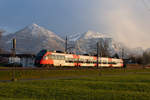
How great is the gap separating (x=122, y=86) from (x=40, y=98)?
11147 mm

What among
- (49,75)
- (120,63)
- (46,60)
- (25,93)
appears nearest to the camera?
(25,93)

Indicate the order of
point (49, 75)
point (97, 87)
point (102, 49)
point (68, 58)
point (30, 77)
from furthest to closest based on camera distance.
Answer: point (102, 49), point (68, 58), point (49, 75), point (30, 77), point (97, 87)

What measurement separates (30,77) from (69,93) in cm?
1643

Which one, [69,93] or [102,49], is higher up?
[102,49]

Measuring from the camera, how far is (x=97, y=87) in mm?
23422

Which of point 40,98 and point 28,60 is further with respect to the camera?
point 28,60

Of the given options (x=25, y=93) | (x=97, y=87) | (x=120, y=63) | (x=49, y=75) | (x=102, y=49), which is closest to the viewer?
(x=25, y=93)

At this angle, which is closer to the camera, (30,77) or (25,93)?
(25,93)

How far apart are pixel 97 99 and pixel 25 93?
247 inches

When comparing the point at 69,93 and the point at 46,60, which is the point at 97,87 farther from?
the point at 46,60

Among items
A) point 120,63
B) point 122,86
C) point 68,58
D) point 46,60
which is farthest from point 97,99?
point 120,63

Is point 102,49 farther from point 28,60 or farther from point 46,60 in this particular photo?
point 46,60

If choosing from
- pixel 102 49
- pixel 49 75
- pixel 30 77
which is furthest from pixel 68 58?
pixel 102 49

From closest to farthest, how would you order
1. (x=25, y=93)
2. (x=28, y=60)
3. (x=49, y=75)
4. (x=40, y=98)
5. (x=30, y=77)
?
(x=40, y=98)
(x=25, y=93)
(x=30, y=77)
(x=49, y=75)
(x=28, y=60)
